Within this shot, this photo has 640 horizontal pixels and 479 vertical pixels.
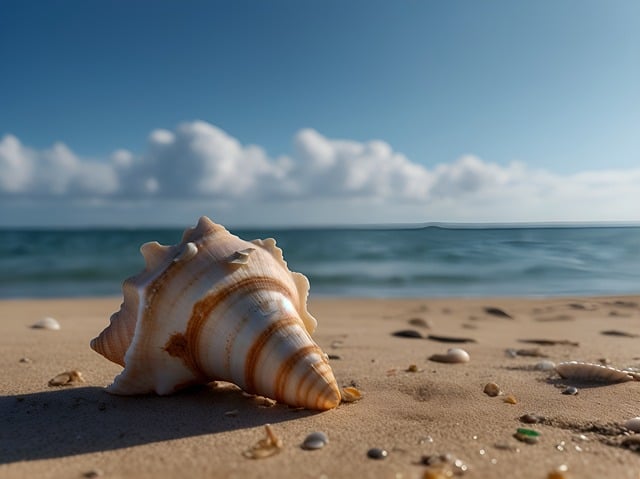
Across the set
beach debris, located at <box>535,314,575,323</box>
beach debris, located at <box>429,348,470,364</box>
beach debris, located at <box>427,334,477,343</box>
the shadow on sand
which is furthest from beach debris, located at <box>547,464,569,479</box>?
beach debris, located at <box>535,314,575,323</box>

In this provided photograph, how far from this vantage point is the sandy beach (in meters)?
1.83

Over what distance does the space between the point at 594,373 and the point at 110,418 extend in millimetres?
2626

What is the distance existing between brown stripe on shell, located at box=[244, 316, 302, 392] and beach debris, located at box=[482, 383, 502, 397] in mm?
1147

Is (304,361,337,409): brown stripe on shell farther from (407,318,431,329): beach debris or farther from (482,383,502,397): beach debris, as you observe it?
(407,318,431,329): beach debris

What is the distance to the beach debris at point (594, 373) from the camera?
9.88ft

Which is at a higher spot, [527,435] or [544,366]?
[527,435]

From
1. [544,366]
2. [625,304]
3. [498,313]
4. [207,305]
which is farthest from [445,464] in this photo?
[625,304]

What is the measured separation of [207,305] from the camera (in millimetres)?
2479

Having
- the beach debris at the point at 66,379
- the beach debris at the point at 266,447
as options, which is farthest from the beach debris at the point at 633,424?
→ the beach debris at the point at 66,379

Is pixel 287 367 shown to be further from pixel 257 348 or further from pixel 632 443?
pixel 632 443

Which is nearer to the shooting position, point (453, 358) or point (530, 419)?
point (530, 419)

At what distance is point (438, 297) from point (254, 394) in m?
8.68

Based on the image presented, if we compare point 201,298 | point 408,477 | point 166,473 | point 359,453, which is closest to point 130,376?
point 201,298

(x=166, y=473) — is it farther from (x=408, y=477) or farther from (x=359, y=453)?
(x=408, y=477)
